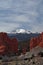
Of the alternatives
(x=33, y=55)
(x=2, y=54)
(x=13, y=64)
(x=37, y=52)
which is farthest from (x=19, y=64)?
(x=2, y=54)

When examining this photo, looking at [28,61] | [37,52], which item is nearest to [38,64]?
[28,61]

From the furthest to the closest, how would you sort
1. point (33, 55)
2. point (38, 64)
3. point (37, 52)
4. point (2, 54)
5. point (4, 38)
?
point (4, 38)
point (2, 54)
point (37, 52)
point (33, 55)
point (38, 64)

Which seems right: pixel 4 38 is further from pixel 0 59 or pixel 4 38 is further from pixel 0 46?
pixel 0 59

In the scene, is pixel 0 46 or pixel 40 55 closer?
pixel 40 55

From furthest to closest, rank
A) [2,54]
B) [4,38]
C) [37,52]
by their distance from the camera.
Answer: [4,38]
[2,54]
[37,52]

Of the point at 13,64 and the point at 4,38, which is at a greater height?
the point at 4,38

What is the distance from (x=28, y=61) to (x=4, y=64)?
7.77 feet

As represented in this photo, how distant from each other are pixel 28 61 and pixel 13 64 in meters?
1.86

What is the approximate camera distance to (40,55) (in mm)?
27516

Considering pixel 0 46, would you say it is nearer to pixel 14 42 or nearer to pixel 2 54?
pixel 2 54

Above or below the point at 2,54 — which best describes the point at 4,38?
above

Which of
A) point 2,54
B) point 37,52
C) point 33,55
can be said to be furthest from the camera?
point 2,54

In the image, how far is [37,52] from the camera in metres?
28.5

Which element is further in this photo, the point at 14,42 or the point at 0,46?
the point at 14,42
